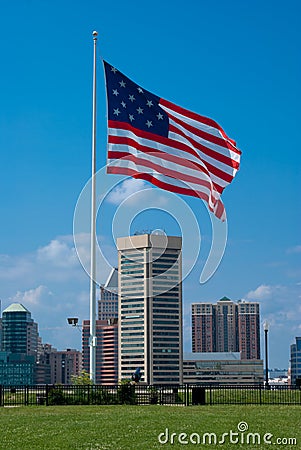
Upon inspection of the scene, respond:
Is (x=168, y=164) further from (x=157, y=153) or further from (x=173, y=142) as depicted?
(x=173, y=142)

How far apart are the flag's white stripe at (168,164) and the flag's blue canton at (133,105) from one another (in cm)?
93

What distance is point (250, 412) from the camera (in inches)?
957

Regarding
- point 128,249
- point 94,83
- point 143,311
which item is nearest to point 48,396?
point 128,249

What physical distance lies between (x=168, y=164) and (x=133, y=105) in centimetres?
266

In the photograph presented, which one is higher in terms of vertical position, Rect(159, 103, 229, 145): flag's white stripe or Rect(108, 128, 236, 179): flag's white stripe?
Rect(159, 103, 229, 145): flag's white stripe

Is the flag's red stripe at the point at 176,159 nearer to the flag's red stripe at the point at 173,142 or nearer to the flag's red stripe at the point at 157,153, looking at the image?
the flag's red stripe at the point at 157,153

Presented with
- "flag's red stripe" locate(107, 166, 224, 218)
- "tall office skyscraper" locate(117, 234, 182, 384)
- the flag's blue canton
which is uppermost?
the flag's blue canton

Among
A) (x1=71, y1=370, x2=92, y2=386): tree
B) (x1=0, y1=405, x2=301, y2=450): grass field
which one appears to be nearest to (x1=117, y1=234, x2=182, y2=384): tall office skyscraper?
(x1=71, y1=370, x2=92, y2=386): tree

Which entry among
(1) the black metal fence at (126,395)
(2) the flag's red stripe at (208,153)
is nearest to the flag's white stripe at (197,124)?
(2) the flag's red stripe at (208,153)

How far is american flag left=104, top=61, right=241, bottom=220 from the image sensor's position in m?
27.7

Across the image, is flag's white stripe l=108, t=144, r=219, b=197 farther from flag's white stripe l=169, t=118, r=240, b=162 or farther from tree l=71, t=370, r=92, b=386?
tree l=71, t=370, r=92, b=386

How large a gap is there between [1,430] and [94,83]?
16665 millimetres

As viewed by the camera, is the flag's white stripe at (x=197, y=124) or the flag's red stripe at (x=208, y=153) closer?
the flag's red stripe at (x=208, y=153)

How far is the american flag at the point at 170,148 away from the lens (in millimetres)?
27678
